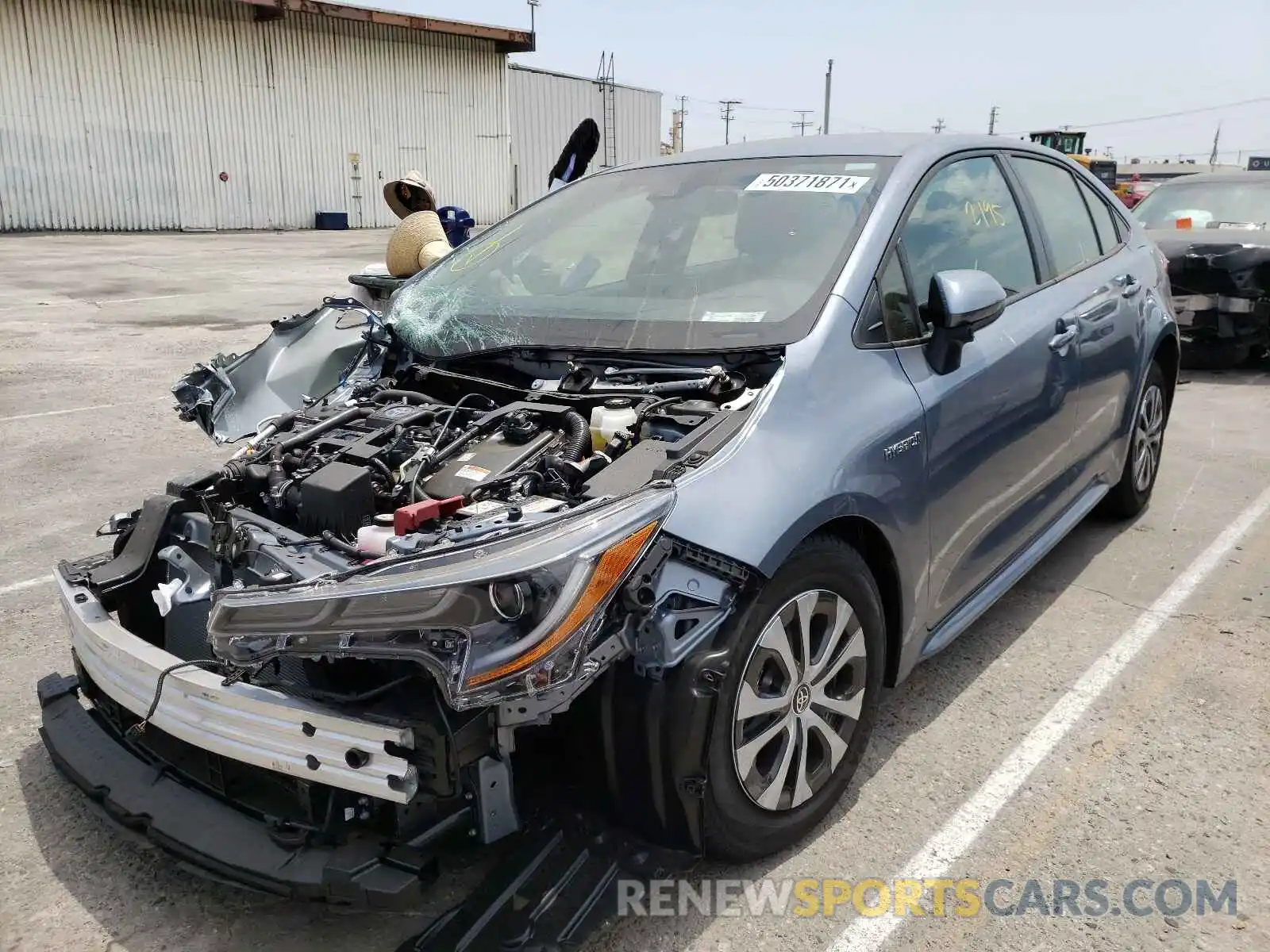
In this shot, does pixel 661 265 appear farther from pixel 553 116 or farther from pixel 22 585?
pixel 553 116

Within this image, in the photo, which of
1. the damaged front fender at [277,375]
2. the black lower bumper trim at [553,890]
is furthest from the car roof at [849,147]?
the black lower bumper trim at [553,890]

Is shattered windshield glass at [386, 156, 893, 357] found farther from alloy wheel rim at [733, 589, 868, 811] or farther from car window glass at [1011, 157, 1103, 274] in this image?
car window glass at [1011, 157, 1103, 274]

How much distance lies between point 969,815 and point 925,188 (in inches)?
73.8

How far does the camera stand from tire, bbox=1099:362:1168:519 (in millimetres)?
4648

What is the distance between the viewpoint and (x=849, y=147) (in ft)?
11.3

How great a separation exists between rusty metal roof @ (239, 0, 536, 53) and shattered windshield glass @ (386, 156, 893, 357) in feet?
83.6

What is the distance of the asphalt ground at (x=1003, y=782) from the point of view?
2.37m

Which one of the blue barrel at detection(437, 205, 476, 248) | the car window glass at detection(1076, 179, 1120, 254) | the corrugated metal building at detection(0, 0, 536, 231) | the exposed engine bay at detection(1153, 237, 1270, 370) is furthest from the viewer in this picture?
the corrugated metal building at detection(0, 0, 536, 231)

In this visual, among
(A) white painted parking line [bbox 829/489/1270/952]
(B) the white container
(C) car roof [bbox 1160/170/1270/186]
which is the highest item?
(C) car roof [bbox 1160/170/1270/186]

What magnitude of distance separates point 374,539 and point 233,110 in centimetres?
2753

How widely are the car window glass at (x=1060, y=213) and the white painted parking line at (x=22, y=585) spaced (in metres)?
4.23

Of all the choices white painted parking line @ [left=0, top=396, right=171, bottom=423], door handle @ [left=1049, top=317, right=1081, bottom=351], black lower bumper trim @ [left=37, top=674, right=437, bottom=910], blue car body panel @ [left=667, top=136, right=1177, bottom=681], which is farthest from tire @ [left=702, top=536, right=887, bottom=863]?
white painted parking line @ [left=0, top=396, right=171, bottom=423]

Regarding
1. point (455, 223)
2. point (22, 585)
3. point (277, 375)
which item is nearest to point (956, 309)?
point (277, 375)

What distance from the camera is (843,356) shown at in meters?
2.72
